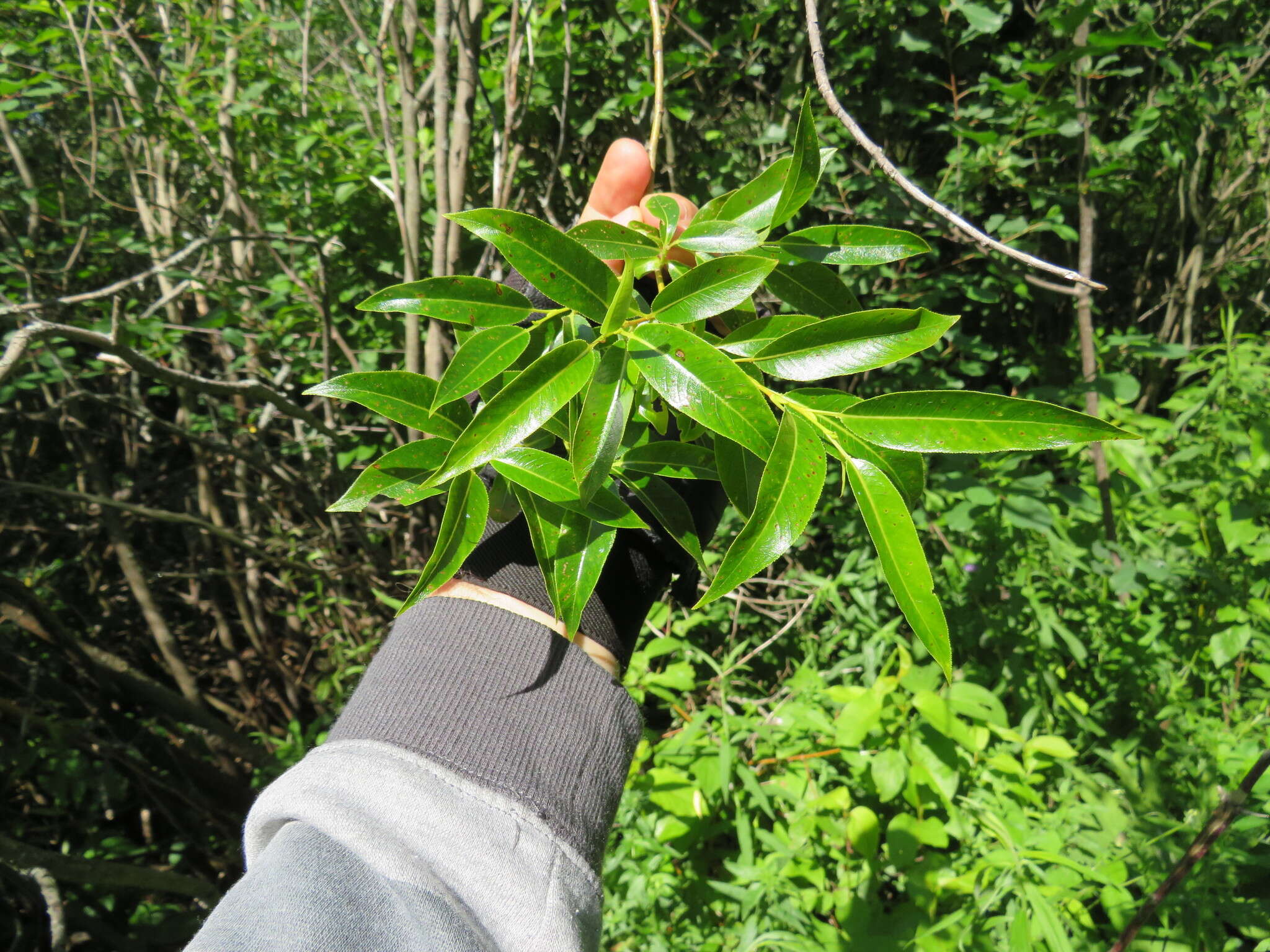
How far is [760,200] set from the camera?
0.65 meters

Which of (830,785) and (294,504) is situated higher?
(294,504)

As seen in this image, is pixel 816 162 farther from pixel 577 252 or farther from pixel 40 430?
pixel 40 430

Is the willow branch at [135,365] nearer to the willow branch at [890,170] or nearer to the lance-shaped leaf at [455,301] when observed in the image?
the lance-shaped leaf at [455,301]

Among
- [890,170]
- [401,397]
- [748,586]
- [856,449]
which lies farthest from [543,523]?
[748,586]

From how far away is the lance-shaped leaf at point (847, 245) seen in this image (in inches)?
25.3

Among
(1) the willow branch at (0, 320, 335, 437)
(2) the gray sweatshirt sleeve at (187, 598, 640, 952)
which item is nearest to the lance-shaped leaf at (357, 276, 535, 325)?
(2) the gray sweatshirt sleeve at (187, 598, 640, 952)

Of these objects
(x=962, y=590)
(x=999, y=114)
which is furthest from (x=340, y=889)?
(x=999, y=114)

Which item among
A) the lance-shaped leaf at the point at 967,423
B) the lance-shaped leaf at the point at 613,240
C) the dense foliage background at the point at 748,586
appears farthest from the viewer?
the dense foliage background at the point at 748,586

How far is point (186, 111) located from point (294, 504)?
1.11 meters

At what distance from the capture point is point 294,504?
229 centimetres

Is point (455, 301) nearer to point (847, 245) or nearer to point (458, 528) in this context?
point (458, 528)

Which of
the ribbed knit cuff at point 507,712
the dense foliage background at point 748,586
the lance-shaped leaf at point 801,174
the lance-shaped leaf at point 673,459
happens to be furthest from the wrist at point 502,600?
the lance-shaped leaf at point 801,174

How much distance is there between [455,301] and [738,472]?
26 centimetres

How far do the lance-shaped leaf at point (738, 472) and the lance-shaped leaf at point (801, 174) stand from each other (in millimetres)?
199
